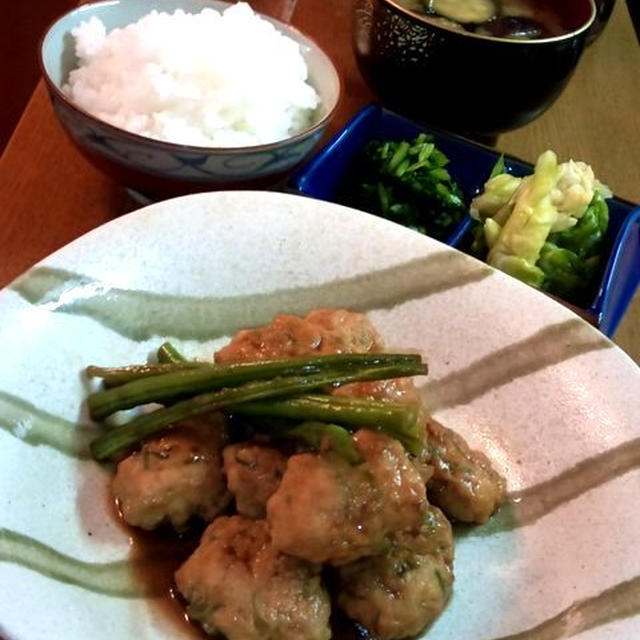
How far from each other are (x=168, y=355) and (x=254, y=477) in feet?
0.83

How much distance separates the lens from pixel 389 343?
1397 mm

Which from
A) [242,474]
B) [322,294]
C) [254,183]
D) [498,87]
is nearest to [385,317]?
[322,294]

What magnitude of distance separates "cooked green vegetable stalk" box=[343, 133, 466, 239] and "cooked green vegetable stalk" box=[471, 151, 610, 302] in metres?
0.06

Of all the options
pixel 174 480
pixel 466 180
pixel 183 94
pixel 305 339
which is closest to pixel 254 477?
pixel 174 480

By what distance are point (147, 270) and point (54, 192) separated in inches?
18.5

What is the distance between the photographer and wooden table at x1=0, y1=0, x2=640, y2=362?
155cm

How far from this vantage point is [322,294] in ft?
4.54

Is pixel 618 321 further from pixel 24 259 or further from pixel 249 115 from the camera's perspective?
pixel 24 259

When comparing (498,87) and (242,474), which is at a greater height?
(498,87)

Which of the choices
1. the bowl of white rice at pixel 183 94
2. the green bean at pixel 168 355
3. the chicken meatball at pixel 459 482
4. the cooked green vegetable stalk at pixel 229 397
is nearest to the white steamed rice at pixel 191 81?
the bowl of white rice at pixel 183 94

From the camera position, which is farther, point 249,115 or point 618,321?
point 618,321

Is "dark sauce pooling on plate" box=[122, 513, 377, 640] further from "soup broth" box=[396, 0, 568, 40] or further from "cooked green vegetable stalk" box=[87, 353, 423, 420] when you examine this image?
"soup broth" box=[396, 0, 568, 40]

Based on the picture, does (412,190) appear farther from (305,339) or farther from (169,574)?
(169,574)

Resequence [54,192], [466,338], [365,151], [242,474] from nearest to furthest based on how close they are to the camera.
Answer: [242,474] → [466,338] → [54,192] → [365,151]
